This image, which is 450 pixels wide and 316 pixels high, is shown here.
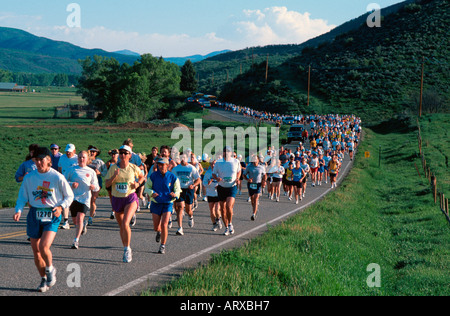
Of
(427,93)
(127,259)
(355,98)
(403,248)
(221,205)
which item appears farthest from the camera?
(355,98)

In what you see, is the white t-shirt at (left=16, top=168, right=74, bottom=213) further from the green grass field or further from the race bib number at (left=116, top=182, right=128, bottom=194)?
the green grass field

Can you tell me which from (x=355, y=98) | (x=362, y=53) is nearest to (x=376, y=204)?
(x=355, y=98)

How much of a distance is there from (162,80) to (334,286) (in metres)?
86.1

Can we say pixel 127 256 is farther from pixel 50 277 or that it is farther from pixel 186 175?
pixel 186 175

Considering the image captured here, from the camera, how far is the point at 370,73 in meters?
88.3

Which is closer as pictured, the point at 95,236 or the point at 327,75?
the point at 95,236

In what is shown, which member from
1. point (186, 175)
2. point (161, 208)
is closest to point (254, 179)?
point (186, 175)

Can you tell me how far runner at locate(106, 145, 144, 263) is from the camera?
28.7 feet

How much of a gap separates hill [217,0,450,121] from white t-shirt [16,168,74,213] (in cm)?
7105

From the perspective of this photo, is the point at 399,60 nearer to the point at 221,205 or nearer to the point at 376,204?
the point at 376,204

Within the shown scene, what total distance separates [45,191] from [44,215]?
333 mm

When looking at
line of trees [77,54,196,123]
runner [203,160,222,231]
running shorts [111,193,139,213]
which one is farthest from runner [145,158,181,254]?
line of trees [77,54,196,123]

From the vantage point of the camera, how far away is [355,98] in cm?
8250

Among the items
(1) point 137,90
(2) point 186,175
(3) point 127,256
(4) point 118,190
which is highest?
(1) point 137,90
